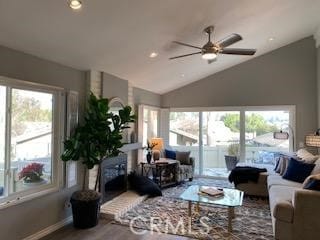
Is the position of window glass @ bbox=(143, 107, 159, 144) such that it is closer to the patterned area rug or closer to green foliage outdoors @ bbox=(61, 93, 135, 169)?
the patterned area rug

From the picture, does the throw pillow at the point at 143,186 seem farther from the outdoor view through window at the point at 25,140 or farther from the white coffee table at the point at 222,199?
the outdoor view through window at the point at 25,140

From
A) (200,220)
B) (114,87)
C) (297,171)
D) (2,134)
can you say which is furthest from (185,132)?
(2,134)

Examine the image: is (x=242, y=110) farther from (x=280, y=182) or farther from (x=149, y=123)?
(x=280, y=182)

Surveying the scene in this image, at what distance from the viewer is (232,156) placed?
6859 millimetres

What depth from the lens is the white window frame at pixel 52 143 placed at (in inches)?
119

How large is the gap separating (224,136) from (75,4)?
5407 millimetres

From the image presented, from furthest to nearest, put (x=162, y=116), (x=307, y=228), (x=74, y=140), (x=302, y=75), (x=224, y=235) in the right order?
(x=162, y=116)
(x=302, y=75)
(x=74, y=140)
(x=224, y=235)
(x=307, y=228)

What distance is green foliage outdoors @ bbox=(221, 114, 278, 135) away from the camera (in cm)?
662

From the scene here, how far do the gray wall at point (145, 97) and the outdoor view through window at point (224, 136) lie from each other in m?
0.66

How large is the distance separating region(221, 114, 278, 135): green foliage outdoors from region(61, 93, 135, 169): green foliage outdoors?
3869mm

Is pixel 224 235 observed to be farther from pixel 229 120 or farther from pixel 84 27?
pixel 229 120

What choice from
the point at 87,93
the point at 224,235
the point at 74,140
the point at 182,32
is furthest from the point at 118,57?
the point at 224,235

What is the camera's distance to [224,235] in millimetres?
3457

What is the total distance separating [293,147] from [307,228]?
12.3ft
